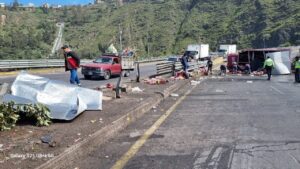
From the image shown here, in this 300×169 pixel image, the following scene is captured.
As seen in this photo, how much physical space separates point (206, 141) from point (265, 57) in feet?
111

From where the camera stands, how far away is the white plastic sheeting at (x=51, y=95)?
374 inches

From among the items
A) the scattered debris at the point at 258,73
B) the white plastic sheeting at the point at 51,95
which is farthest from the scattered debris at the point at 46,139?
the scattered debris at the point at 258,73

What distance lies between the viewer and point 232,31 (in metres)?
99.6

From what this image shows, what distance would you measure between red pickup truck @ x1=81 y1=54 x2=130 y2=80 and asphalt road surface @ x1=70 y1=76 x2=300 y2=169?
19.4 meters

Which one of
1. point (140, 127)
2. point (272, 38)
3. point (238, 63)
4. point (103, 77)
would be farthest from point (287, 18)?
point (140, 127)

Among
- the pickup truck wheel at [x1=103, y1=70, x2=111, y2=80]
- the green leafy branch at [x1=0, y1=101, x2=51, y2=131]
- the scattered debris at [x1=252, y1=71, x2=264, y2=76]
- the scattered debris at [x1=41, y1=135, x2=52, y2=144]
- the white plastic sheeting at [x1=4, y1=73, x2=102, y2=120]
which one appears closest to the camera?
the scattered debris at [x1=41, y1=135, x2=52, y2=144]

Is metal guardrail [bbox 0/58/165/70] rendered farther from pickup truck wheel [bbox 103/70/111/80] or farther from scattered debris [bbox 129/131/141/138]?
scattered debris [bbox 129/131/141/138]

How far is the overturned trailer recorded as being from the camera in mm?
39875

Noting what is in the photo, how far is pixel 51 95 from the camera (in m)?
9.99

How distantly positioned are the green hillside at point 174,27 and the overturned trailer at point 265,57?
1457 inches

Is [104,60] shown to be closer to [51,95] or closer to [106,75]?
[106,75]

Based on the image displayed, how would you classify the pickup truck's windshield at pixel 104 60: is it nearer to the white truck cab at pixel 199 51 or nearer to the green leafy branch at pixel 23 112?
the green leafy branch at pixel 23 112

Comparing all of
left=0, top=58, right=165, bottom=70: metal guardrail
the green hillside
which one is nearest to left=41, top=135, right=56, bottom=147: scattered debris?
left=0, top=58, right=165, bottom=70: metal guardrail

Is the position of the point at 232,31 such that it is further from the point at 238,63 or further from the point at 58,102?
the point at 58,102
